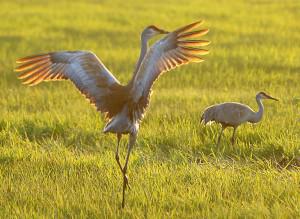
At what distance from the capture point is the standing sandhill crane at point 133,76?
5.45 m

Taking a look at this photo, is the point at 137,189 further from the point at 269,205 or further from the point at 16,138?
the point at 16,138

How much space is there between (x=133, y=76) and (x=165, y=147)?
260 cm

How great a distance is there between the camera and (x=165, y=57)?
5.51 m

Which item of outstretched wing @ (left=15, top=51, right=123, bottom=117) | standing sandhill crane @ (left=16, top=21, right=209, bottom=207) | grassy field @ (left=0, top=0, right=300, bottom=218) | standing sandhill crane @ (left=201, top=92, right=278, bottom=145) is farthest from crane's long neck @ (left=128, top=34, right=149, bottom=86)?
standing sandhill crane @ (left=201, top=92, right=278, bottom=145)

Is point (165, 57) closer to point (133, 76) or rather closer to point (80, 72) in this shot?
point (133, 76)

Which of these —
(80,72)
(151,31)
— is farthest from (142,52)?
(80,72)

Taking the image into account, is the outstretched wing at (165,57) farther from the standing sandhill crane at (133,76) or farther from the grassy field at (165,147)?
the grassy field at (165,147)

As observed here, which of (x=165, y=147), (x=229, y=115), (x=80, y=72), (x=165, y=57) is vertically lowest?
(x=165, y=147)

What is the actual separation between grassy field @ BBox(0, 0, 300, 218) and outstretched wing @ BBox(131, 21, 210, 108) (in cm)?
94

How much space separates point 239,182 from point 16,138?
318 centimetres

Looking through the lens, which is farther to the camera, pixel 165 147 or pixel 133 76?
pixel 165 147

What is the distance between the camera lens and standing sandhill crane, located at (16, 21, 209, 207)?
5.45m

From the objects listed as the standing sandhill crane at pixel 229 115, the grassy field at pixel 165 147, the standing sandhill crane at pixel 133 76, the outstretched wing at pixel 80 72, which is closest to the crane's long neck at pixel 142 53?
the standing sandhill crane at pixel 133 76

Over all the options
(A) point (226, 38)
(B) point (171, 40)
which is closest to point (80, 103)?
(B) point (171, 40)
